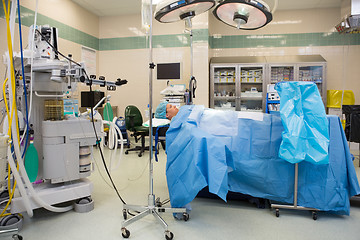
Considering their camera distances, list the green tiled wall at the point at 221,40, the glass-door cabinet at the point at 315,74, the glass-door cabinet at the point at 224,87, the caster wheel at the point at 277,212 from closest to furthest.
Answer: the caster wheel at the point at 277,212 → the glass-door cabinet at the point at 315,74 → the green tiled wall at the point at 221,40 → the glass-door cabinet at the point at 224,87

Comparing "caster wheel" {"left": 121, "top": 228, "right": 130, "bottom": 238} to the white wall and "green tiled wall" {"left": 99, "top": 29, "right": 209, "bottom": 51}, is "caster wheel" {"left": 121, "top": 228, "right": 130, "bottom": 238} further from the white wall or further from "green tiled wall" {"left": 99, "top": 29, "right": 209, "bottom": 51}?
the white wall

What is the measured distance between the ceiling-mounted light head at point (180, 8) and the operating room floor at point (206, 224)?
1.54m

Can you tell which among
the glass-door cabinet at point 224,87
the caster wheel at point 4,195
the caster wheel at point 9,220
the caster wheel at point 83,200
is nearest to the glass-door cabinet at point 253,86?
the glass-door cabinet at point 224,87

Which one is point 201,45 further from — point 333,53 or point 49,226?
point 49,226

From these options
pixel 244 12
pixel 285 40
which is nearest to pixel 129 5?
pixel 285 40

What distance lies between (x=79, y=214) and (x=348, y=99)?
219 inches

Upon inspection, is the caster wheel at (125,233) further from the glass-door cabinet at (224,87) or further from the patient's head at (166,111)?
the glass-door cabinet at (224,87)

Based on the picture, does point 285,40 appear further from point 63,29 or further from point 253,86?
point 63,29

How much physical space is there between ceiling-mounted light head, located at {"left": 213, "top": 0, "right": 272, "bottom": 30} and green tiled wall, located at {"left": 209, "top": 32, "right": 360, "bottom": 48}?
4.18 meters

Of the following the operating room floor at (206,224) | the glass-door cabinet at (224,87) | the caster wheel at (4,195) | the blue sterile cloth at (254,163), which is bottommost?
the operating room floor at (206,224)

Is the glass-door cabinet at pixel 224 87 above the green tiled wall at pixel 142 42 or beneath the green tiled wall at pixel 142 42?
beneath

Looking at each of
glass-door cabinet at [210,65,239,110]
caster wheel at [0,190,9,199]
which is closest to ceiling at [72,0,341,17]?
glass-door cabinet at [210,65,239,110]

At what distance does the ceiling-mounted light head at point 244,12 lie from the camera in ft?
5.64

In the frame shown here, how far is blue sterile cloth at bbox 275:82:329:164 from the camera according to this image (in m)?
1.95
